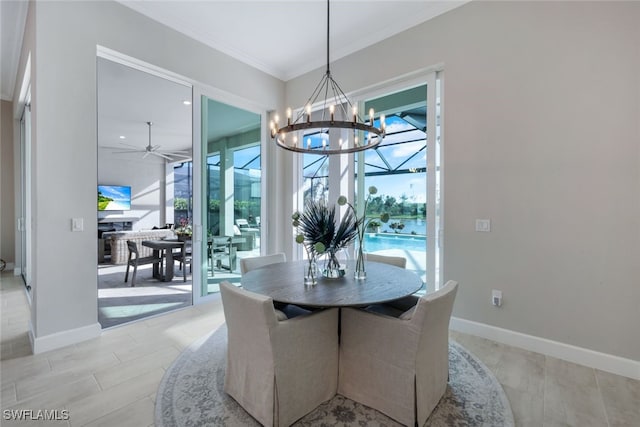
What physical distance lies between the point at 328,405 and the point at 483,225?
2.05 metres

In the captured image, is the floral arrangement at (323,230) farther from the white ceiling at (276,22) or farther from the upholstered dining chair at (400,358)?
the white ceiling at (276,22)

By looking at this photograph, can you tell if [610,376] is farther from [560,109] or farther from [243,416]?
[243,416]

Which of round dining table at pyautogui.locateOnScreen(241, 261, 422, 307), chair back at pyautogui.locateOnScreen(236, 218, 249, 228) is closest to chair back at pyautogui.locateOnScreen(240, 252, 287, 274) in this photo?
round dining table at pyautogui.locateOnScreen(241, 261, 422, 307)

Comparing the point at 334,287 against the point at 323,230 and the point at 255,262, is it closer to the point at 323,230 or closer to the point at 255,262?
the point at 323,230

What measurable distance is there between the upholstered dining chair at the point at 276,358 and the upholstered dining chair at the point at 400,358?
109 millimetres

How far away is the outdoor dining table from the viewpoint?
14.5 ft

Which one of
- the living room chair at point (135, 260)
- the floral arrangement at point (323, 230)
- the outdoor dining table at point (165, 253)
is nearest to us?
the floral arrangement at point (323, 230)

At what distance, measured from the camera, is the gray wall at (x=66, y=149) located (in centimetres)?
243

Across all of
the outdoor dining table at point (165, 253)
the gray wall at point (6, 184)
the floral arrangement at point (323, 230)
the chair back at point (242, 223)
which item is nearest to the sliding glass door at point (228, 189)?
the chair back at point (242, 223)

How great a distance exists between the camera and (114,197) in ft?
23.1

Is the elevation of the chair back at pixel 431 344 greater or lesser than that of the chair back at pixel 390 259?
lesser

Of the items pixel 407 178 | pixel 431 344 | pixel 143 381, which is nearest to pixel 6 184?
pixel 143 381

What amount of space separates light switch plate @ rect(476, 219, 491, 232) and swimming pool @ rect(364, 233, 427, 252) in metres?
0.56

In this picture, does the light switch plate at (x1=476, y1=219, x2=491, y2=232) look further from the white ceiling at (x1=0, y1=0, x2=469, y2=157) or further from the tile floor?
the white ceiling at (x1=0, y1=0, x2=469, y2=157)
